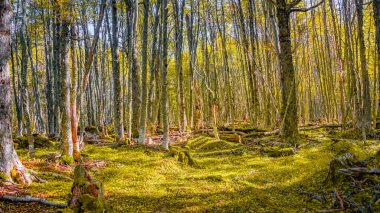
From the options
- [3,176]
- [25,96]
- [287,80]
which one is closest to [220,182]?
[3,176]

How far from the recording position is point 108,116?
2969 centimetres

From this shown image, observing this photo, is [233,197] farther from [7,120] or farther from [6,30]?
[6,30]

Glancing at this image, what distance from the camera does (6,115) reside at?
411 cm

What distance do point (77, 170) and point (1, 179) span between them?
1632 millimetres

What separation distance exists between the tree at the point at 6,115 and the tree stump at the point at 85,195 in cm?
170

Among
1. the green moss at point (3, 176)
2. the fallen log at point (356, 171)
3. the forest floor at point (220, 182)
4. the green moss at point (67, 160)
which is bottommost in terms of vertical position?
the forest floor at point (220, 182)

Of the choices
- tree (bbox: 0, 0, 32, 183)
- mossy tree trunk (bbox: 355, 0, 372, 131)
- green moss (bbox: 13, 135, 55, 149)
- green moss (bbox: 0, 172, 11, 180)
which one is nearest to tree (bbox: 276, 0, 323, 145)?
mossy tree trunk (bbox: 355, 0, 372, 131)

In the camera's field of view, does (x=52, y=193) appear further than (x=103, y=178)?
No

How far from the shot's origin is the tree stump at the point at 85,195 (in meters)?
2.79

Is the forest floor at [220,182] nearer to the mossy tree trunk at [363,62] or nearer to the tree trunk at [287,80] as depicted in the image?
the tree trunk at [287,80]

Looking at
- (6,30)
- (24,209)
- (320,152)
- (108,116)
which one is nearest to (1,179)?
(24,209)

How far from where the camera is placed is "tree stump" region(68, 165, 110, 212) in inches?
110

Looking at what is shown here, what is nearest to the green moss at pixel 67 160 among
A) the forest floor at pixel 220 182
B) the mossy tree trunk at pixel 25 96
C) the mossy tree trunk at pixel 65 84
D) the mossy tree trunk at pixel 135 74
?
the mossy tree trunk at pixel 65 84

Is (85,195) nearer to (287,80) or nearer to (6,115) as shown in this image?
(6,115)
